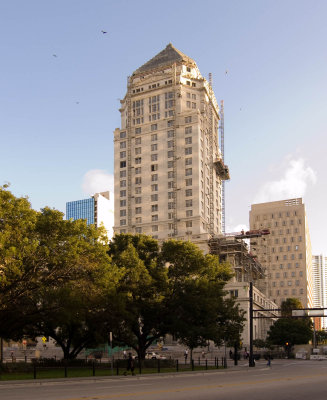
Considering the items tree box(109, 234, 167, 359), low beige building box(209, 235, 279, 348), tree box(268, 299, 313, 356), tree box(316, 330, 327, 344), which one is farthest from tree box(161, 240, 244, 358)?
tree box(316, 330, 327, 344)

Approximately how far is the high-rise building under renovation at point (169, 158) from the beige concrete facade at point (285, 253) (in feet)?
198

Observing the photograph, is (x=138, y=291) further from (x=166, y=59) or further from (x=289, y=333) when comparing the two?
(x=166, y=59)

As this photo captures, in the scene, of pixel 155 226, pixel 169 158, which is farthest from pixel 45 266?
pixel 169 158

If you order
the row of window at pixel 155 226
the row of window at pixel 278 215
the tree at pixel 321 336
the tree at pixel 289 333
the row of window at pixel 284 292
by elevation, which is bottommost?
the tree at pixel 321 336

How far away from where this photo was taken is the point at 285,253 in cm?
18950

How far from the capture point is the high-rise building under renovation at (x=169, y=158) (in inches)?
4825

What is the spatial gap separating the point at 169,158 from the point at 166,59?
31.6 metres

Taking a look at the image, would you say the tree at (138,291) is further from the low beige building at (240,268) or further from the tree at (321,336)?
the tree at (321,336)

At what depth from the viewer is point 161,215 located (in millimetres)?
124000

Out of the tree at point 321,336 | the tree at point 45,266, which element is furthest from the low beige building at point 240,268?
the tree at point 45,266

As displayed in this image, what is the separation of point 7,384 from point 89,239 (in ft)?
50.7

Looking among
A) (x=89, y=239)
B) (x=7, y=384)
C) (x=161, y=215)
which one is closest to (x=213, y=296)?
(x=89, y=239)

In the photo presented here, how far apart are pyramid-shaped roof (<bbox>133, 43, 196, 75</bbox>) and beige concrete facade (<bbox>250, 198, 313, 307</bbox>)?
7504cm

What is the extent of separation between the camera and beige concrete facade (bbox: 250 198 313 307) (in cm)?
18525
